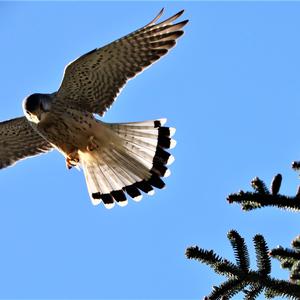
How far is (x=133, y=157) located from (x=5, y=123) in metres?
1.76

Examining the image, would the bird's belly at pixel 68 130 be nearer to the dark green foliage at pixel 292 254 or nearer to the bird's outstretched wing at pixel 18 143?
the bird's outstretched wing at pixel 18 143

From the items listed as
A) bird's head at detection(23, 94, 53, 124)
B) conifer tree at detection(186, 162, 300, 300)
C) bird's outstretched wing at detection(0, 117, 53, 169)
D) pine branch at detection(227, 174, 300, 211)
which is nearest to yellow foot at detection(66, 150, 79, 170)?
bird's head at detection(23, 94, 53, 124)

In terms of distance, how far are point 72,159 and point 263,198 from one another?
391cm

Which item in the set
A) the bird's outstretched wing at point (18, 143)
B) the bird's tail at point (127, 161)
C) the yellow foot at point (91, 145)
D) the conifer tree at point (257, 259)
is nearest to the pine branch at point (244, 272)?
the conifer tree at point (257, 259)

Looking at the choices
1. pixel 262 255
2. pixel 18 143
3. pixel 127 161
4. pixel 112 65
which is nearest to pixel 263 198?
pixel 262 255

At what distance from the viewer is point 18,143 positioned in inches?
301

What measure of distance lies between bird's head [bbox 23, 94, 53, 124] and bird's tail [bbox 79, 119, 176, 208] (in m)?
0.65

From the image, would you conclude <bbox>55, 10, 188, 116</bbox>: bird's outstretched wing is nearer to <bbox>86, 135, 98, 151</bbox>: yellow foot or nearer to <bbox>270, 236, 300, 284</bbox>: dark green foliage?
<bbox>86, 135, 98, 151</bbox>: yellow foot

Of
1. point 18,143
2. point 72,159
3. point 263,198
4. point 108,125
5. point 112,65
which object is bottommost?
point 263,198

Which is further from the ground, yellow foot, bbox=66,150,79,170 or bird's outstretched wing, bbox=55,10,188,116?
bird's outstretched wing, bbox=55,10,188,116

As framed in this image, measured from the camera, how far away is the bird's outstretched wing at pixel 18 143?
24.4 feet

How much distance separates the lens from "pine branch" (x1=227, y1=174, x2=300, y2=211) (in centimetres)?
319

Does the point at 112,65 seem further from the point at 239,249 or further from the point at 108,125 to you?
the point at 239,249

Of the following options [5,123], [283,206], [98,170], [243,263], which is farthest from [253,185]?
[5,123]
